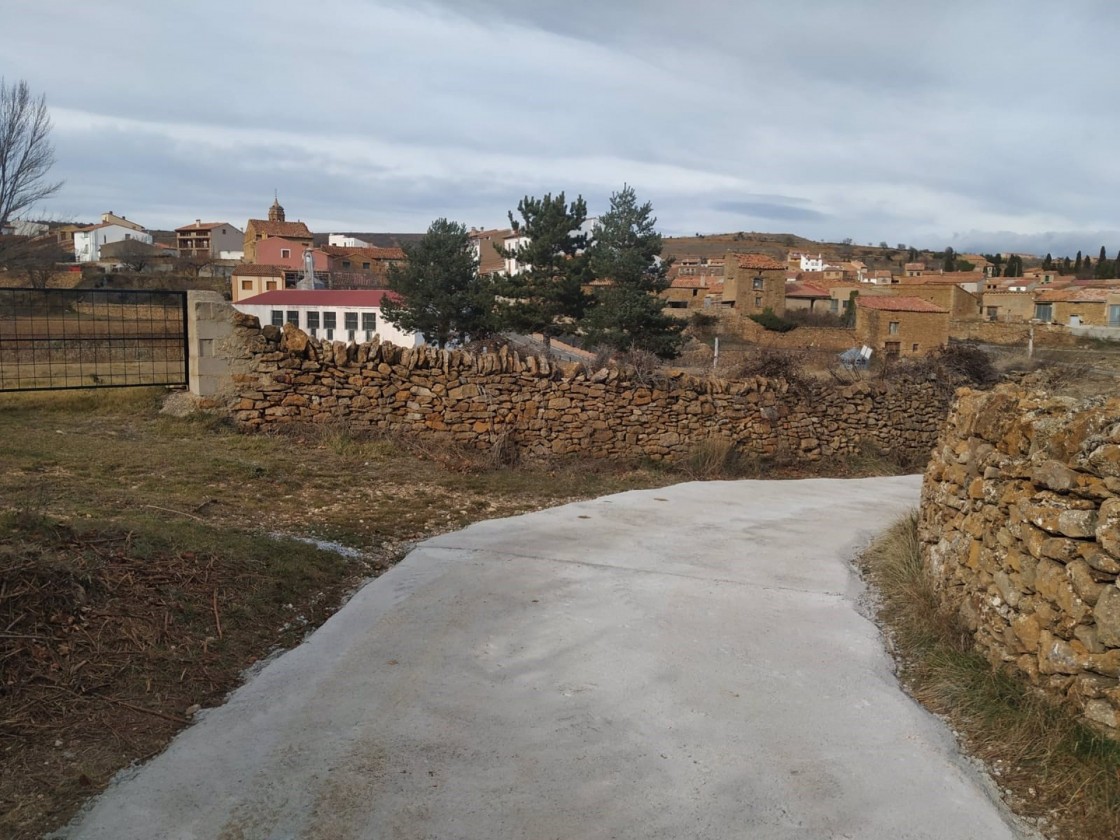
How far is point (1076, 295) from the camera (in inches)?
2255

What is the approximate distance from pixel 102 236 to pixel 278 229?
3277 cm

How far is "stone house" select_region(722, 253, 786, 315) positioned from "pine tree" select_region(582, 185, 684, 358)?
27.3 metres

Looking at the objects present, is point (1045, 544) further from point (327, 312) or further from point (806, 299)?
point (806, 299)

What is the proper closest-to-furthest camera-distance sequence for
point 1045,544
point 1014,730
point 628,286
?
point 1014,730 < point 1045,544 < point 628,286

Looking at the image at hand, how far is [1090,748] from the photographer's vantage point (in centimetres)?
360

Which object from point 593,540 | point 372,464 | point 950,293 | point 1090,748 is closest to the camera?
point 1090,748

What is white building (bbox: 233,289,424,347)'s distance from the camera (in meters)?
41.7

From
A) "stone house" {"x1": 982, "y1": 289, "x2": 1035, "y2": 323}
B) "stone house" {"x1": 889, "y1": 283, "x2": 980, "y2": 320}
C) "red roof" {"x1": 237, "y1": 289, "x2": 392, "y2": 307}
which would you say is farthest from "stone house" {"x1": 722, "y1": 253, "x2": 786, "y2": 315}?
"red roof" {"x1": 237, "y1": 289, "x2": 392, "y2": 307}

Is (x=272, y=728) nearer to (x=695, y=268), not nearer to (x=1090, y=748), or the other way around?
(x=1090, y=748)

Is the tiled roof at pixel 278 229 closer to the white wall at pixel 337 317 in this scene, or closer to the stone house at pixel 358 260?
the stone house at pixel 358 260

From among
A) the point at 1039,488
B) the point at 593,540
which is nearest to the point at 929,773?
the point at 1039,488

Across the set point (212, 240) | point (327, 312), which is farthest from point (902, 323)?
point (212, 240)

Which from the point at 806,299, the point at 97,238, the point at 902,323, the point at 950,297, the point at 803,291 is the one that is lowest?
the point at 902,323

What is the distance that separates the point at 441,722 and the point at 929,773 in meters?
2.23
